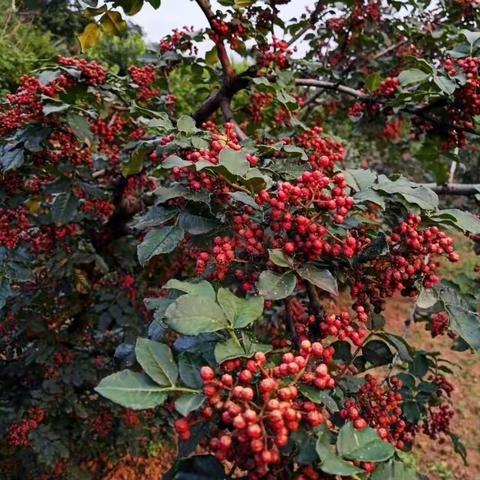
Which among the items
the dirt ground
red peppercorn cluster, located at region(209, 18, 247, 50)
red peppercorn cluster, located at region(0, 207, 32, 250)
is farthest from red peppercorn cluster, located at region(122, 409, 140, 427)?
red peppercorn cluster, located at region(209, 18, 247, 50)

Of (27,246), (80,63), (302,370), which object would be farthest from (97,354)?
(302,370)

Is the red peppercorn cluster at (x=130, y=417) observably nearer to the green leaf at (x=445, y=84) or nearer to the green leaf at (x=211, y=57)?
the green leaf at (x=211, y=57)

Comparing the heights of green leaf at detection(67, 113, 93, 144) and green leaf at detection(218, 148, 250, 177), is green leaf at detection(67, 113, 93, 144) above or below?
above

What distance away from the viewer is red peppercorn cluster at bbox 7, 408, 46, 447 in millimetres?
2164

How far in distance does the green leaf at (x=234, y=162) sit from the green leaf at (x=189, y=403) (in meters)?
0.42

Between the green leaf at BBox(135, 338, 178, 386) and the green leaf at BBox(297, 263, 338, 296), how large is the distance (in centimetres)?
31

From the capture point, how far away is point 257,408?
733mm

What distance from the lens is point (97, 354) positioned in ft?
8.47

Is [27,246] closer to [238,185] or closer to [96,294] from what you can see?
[96,294]

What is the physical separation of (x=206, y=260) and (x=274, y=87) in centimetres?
77

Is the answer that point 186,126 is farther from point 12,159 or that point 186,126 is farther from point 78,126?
point 12,159

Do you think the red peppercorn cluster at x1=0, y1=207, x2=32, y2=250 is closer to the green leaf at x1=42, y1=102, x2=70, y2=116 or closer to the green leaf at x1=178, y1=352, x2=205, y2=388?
the green leaf at x1=42, y1=102, x2=70, y2=116

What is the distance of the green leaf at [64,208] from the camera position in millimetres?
1916

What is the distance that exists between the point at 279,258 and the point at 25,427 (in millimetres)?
1656
